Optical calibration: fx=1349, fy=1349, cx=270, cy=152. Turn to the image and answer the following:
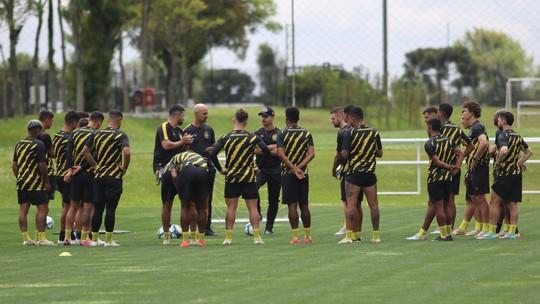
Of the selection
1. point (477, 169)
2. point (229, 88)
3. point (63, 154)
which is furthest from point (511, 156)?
point (229, 88)

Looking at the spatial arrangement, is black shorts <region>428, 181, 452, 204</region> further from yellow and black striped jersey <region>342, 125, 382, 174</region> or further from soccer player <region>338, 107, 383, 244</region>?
yellow and black striped jersey <region>342, 125, 382, 174</region>

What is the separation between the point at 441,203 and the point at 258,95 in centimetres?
8348

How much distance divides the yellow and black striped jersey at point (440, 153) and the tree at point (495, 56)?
63894mm

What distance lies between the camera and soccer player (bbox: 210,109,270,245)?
19.9m

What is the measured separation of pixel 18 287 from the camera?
14859mm

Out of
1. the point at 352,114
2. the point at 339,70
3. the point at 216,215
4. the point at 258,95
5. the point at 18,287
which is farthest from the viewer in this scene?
the point at 258,95

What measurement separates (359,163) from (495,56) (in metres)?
76.6

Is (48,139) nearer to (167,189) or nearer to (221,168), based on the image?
(167,189)

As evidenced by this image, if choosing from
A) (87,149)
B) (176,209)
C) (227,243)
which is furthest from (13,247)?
(176,209)

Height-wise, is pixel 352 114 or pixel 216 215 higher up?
pixel 352 114

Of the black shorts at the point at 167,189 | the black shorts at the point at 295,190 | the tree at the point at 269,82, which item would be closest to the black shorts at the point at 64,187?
the black shorts at the point at 167,189

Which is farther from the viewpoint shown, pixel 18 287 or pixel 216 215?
pixel 216 215

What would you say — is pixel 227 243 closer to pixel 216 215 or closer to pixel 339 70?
pixel 216 215

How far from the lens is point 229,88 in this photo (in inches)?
4090
